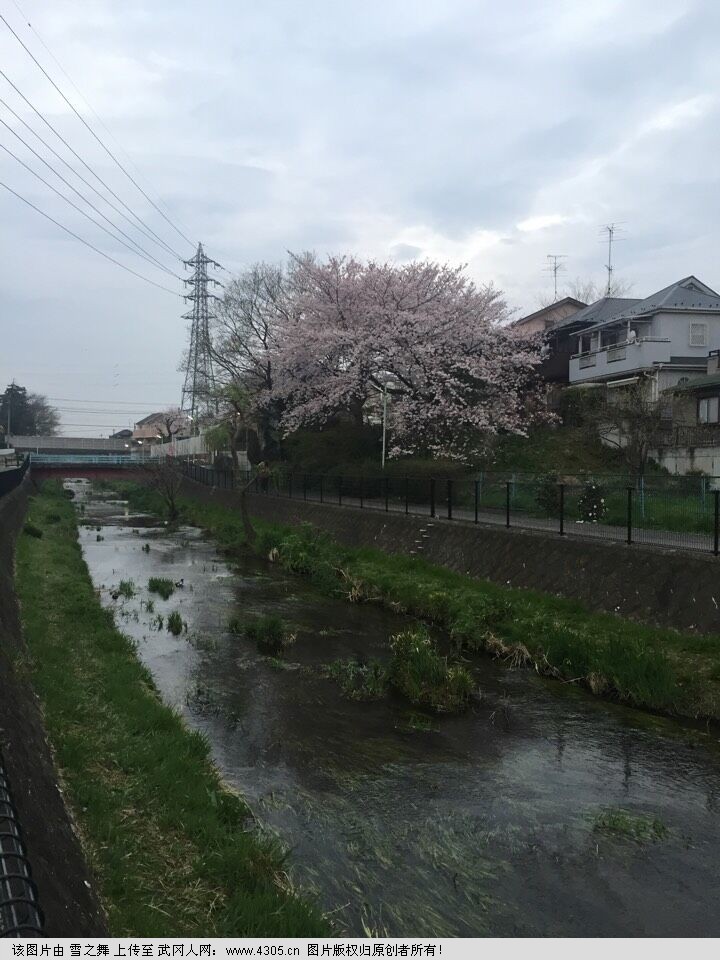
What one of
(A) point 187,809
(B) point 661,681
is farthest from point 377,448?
(A) point 187,809

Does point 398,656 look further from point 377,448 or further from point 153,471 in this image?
point 153,471

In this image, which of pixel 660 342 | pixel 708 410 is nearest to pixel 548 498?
pixel 708 410

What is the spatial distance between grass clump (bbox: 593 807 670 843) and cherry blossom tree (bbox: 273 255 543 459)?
2002 cm

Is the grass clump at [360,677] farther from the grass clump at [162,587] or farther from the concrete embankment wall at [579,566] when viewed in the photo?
the grass clump at [162,587]

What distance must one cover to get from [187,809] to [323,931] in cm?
186

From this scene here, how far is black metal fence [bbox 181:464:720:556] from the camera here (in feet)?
40.7

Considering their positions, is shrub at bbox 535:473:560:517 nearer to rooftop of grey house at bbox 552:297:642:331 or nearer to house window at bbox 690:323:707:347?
house window at bbox 690:323:707:347

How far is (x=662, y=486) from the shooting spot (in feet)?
42.4

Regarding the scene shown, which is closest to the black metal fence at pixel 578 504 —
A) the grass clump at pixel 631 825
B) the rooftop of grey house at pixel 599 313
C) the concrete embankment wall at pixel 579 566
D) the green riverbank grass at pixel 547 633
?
the concrete embankment wall at pixel 579 566

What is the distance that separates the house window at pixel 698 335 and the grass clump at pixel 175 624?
85.1ft


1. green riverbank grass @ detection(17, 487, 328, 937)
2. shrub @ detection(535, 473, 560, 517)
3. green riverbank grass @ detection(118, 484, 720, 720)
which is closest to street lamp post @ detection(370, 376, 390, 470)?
green riverbank grass @ detection(118, 484, 720, 720)

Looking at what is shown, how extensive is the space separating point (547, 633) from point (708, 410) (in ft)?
59.9

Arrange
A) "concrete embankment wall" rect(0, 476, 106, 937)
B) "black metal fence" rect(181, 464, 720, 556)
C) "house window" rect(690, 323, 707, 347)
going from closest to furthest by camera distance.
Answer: "concrete embankment wall" rect(0, 476, 106, 937) < "black metal fence" rect(181, 464, 720, 556) < "house window" rect(690, 323, 707, 347)

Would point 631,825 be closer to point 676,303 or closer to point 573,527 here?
point 573,527
